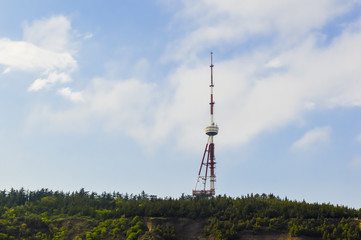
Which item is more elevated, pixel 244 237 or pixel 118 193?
pixel 118 193

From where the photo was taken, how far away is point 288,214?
199ft

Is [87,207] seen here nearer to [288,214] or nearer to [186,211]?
[186,211]

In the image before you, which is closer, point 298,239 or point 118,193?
point 298,239

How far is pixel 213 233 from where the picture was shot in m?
57.4

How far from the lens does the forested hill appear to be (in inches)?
2228

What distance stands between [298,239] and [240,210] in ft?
36.0

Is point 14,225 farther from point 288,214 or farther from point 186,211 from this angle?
point 288,214

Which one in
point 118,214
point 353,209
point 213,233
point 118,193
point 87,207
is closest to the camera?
point 213,233

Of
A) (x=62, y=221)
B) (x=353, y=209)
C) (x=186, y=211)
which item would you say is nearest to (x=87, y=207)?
(x=62, y=221)

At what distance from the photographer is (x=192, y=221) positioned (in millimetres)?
62656

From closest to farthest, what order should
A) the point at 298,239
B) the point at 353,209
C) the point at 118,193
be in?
the point at 298,239
the point at 353,209
the point at 118,193

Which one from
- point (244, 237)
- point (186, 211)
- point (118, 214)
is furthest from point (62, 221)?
point (244, 237)

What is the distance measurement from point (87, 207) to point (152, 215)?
42.0ft

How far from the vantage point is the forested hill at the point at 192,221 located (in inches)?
2228
